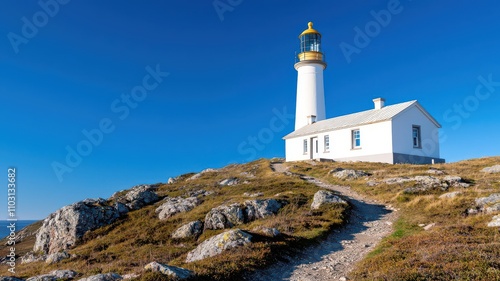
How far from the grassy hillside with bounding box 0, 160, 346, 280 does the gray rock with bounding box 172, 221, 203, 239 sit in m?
0.43

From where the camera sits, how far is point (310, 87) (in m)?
50.9

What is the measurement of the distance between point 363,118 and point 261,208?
944 inches

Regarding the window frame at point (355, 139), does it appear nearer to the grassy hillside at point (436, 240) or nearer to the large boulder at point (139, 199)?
the grassy hillside at point (436, 240)

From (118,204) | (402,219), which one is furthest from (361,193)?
(118,204)

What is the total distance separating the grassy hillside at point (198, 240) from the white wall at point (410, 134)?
46.4 feet

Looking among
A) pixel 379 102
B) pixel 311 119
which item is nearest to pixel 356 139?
pixel 379 102

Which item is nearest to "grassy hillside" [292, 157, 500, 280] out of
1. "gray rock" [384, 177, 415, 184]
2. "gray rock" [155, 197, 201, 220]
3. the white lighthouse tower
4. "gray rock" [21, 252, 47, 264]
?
"gray rock" [384, 177, 415, 184]

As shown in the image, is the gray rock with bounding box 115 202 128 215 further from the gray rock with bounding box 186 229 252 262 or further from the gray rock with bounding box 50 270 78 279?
the gray rock with bounding box 186 229 252 262

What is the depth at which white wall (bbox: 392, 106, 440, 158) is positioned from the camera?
36281mm

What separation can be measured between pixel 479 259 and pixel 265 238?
22.1 feet

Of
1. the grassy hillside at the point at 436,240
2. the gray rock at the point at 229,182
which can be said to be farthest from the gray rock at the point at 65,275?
the gray rock at the point at 229,182

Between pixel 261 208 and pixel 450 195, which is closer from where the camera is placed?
pixel 450 195

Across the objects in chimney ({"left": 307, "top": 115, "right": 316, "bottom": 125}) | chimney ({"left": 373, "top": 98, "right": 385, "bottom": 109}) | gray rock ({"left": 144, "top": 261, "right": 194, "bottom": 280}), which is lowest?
gray rock ({"left": 144, "top": 261, "right": 194, "bottom": 280})

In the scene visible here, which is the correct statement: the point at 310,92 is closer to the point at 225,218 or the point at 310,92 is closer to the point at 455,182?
the point at 455,182
